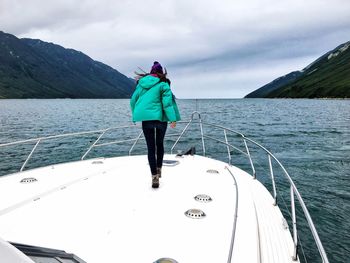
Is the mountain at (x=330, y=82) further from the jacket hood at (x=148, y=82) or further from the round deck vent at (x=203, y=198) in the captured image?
the round deck vent at (x=203, y=198)

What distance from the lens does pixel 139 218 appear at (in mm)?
3791

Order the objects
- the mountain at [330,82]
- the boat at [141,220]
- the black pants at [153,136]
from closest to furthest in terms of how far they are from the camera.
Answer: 1. the boat at [141,220]
2. the black pants at [153,136]
3. the mountain at [330,82]

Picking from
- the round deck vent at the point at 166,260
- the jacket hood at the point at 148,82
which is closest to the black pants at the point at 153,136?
the jacket hood at the point at 148,82

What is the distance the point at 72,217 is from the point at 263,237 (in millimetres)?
2511

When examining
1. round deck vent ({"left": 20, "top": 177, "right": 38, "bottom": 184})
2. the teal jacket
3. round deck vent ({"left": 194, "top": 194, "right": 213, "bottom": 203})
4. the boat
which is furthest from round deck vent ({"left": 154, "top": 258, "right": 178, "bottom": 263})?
round deck vent ({"left": 20, "top": 177, "right": 38, "bottom": 184})

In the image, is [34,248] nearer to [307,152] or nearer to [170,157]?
[170,157]

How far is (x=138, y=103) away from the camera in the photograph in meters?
5.01

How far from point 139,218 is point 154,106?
6.36 feet

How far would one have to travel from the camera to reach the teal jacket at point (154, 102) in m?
4.87

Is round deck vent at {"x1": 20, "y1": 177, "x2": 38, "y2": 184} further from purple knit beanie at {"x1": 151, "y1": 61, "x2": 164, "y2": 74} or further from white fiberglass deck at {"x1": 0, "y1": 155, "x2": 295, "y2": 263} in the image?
purple knit beanie at {"x1": 151, "y1": 61, "x2": 164, "y2": 74}

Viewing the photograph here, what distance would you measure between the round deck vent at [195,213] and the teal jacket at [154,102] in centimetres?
165

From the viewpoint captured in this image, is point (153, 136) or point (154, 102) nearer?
point (154, 102)

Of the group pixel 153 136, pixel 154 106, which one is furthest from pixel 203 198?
pixel 154 106

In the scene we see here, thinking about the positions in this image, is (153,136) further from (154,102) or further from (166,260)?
(166,260)
